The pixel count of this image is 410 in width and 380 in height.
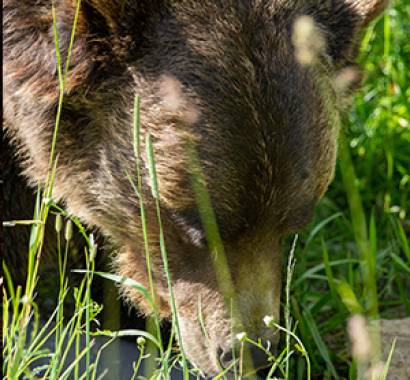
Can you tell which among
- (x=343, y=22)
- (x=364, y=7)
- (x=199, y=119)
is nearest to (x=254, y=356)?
(x=199, y=119)

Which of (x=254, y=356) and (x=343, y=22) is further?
(x=343, y=22)

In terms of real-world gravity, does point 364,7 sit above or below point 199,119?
above

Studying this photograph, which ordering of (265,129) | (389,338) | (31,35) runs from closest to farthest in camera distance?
(265,129) → (31,35) → (389,338)

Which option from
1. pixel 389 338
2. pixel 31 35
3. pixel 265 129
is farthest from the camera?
pixel 389 338

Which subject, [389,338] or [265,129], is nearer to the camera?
[265,129]

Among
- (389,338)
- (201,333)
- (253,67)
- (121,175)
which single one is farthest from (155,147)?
(389,338)

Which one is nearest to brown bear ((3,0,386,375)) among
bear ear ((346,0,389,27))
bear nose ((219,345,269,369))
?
bear nose ((219,345,269,369))

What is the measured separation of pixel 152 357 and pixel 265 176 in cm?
90

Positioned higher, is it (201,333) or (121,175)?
(121,175)

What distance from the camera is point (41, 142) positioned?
4410mm

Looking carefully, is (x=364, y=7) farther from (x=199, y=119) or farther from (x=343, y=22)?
(x=199, y=119)

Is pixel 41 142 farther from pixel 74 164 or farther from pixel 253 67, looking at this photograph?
pixel 253 67

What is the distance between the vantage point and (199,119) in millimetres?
4004

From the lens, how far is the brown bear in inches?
157
